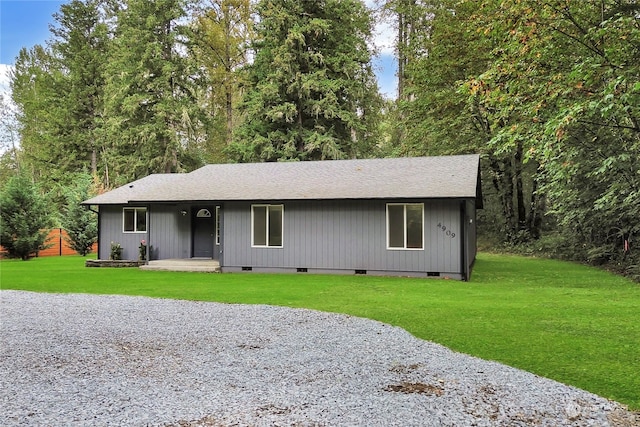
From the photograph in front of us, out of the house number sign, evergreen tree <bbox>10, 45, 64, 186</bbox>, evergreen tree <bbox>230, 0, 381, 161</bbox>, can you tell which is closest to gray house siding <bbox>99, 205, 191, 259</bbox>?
the house number sign

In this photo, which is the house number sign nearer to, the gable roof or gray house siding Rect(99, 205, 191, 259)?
the gable roof

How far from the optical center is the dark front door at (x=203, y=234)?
14492mm

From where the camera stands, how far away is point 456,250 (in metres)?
10.9

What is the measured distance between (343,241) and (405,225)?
1643 mm

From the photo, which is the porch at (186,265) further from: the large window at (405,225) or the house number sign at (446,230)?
the house number sign at (446,230)

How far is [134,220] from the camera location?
594 inches

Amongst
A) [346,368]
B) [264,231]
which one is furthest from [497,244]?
[346,368]

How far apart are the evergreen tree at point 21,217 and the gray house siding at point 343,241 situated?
8471 mm

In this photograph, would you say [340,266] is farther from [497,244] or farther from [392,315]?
[497,244]

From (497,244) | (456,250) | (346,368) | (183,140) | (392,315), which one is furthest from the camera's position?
(183,140)

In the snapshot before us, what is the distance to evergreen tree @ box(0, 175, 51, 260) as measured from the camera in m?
16.3

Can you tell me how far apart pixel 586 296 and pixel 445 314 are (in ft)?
11.3

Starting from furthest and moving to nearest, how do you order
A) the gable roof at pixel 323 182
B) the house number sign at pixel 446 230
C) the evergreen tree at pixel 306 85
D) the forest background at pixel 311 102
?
the evergreen tree at pixel 306 85 → the forest background at pixel 311 102 → the gable roof at pixel 323 182 → the house number sign at pixel 446 230

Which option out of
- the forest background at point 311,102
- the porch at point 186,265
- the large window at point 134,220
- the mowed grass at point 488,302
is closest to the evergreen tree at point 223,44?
the forest background at point 311,102
